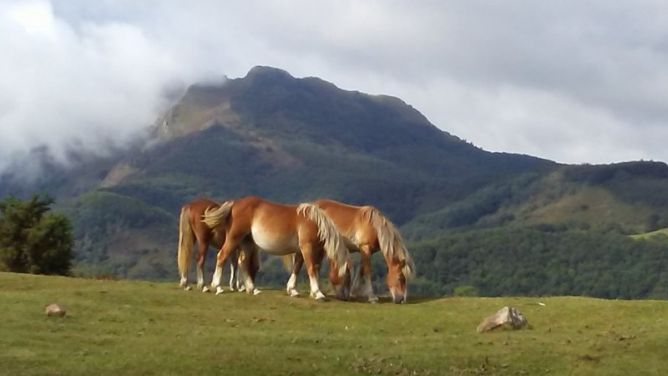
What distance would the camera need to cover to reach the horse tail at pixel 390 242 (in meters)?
25.2

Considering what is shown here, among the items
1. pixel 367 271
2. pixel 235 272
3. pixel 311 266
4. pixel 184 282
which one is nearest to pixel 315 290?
pixel 311 266

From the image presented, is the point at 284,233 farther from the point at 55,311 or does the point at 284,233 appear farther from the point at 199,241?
the point at 55,311

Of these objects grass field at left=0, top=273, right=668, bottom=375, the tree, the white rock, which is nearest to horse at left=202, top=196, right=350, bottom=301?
grass field at left=0, top=273, right=668, bottom=375

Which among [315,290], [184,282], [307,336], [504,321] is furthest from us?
[184,282]

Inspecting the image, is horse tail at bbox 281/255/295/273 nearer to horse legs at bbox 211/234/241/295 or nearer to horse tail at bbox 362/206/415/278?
horse legs at bbox 211/234/241/295

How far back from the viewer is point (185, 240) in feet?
89.9

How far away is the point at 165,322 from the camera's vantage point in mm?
20516

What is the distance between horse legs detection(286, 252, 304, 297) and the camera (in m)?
25.2

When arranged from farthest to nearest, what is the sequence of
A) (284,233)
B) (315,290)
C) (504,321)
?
1. (284,233)
2. (315,290)
3. (504,321)

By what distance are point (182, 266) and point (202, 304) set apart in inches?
165

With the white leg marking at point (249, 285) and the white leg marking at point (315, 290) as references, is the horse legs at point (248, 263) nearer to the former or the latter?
the white leg marking at point (249, 285)

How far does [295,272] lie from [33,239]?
19.7 m

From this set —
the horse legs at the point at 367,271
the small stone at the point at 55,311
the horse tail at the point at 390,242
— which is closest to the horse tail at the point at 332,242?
the horse legs at the point at 367,271

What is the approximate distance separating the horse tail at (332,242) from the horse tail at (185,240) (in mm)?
4083
